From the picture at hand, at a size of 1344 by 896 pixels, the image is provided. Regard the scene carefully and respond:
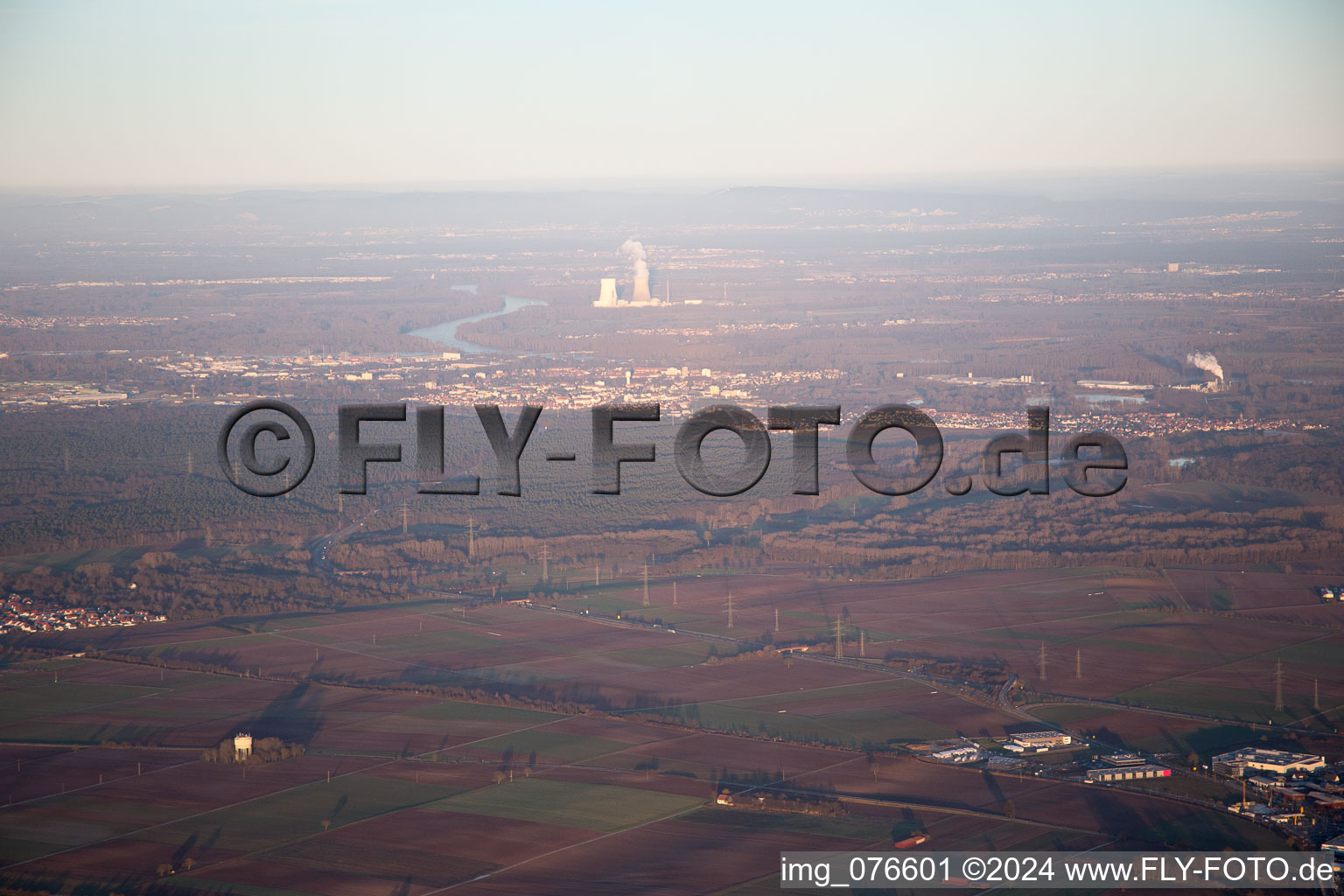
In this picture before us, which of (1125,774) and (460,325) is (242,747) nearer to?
(1125,774)

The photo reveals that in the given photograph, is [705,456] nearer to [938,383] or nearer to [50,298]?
[938,383]

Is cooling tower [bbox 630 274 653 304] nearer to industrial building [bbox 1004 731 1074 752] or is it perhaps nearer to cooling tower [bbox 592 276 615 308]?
cooling tower [bbox 592 276 615 308]

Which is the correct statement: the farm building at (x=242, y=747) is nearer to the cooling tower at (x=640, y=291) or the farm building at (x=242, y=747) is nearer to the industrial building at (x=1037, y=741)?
the industrial building at (x=1037, y=741)

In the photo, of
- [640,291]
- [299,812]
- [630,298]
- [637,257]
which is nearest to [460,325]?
[640,291]

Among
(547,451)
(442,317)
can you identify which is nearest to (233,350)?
(442,317)

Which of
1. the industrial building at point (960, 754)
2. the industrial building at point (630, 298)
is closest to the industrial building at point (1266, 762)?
the industrial building at point (960, 754)

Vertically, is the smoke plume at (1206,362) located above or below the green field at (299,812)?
above
